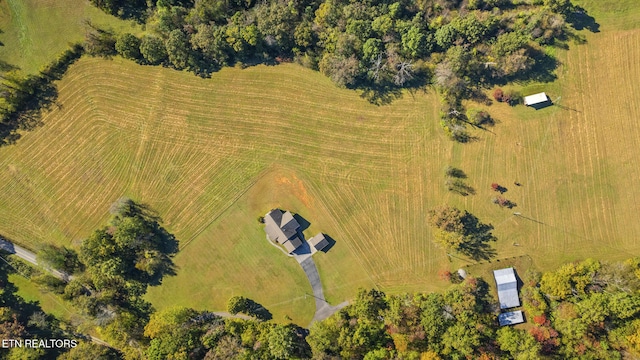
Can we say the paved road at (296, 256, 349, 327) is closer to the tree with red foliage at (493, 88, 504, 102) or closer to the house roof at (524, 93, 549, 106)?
the tree with red foliage at (493, 88, 504, 102)

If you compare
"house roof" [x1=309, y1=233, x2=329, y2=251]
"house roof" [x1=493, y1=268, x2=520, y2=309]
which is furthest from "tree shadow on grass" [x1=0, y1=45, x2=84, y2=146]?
"house roof" [x1=493, y1=268, x2=520, y2=309]

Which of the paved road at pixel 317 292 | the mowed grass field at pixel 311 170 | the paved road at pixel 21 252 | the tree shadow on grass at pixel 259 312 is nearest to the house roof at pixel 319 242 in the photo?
the mowed grass field at pixel 311 170

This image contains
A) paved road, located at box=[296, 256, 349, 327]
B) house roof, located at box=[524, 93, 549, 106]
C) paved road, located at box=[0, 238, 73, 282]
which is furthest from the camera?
paved road, located at box=[0, 238, 73, 282]

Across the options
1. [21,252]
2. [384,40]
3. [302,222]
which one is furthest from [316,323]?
[21,252]

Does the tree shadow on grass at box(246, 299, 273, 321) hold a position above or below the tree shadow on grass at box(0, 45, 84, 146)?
below

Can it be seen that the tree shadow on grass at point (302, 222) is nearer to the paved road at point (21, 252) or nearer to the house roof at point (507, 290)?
the house roof at point (507, 290)
